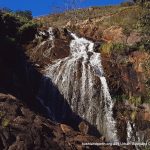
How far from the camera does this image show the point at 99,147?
28.5 metres

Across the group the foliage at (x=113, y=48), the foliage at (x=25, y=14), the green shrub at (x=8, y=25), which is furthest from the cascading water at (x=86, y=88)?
the foliage at (x=25, y=14)

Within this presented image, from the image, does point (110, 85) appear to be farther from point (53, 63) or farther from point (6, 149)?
point (6, 149)

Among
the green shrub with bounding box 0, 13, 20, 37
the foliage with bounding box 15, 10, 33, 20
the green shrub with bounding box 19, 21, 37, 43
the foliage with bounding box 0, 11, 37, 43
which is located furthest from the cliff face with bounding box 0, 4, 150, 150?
the foliage with bounding box 15, 10, 33, 20

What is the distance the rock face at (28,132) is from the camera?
2425 centimetres

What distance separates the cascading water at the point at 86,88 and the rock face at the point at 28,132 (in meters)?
8.02

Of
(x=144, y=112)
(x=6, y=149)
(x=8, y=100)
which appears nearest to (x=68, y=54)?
(x=144, y=112)

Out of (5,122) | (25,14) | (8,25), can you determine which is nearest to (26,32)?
(8,25)

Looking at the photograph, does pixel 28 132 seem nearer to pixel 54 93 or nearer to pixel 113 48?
pixel 54 93

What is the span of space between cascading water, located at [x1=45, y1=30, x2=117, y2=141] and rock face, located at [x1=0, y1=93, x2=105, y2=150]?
8.02 meters

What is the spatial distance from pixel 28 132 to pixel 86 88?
14486 millimetres

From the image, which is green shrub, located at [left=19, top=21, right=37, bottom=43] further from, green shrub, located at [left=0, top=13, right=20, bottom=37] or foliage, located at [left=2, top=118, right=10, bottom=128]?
foliage, located at [left=2, top=118, right=10, bottom=128]

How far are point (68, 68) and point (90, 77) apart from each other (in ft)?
7.24

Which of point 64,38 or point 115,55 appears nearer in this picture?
point 115,55

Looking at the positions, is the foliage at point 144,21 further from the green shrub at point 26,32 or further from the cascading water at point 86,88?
the green shrub at point 26,32
